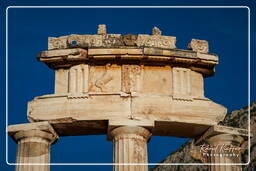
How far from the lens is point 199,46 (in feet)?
102

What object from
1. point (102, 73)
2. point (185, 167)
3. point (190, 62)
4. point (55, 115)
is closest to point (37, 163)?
point (55, 115)

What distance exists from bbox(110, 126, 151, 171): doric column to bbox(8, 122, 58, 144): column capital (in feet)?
7.25

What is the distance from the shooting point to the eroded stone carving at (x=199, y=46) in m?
31.0

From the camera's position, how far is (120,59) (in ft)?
99.0

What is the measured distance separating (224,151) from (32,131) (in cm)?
667

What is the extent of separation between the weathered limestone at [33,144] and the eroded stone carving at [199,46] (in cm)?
570

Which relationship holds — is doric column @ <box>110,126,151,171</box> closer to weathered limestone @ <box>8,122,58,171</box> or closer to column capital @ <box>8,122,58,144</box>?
column capital @ <box>8,122,58,144</box>

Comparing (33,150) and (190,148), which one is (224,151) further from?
(190,148)

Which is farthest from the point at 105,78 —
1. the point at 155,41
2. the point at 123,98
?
the point at 155,41

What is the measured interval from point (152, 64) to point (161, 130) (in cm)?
234

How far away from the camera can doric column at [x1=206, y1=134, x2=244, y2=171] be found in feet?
100

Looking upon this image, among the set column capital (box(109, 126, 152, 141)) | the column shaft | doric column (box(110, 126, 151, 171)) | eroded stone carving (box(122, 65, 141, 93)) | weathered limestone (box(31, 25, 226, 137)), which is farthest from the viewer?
eroded stone carving (box(122, 65, 141, 93))

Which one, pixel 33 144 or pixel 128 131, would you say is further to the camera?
pixel 33 144

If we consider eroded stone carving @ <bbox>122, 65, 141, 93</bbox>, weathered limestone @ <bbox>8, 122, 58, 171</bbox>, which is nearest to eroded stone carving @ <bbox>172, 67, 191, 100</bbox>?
eroded stone carving @ <bbox>122, 65, 141, 93</bbox>
